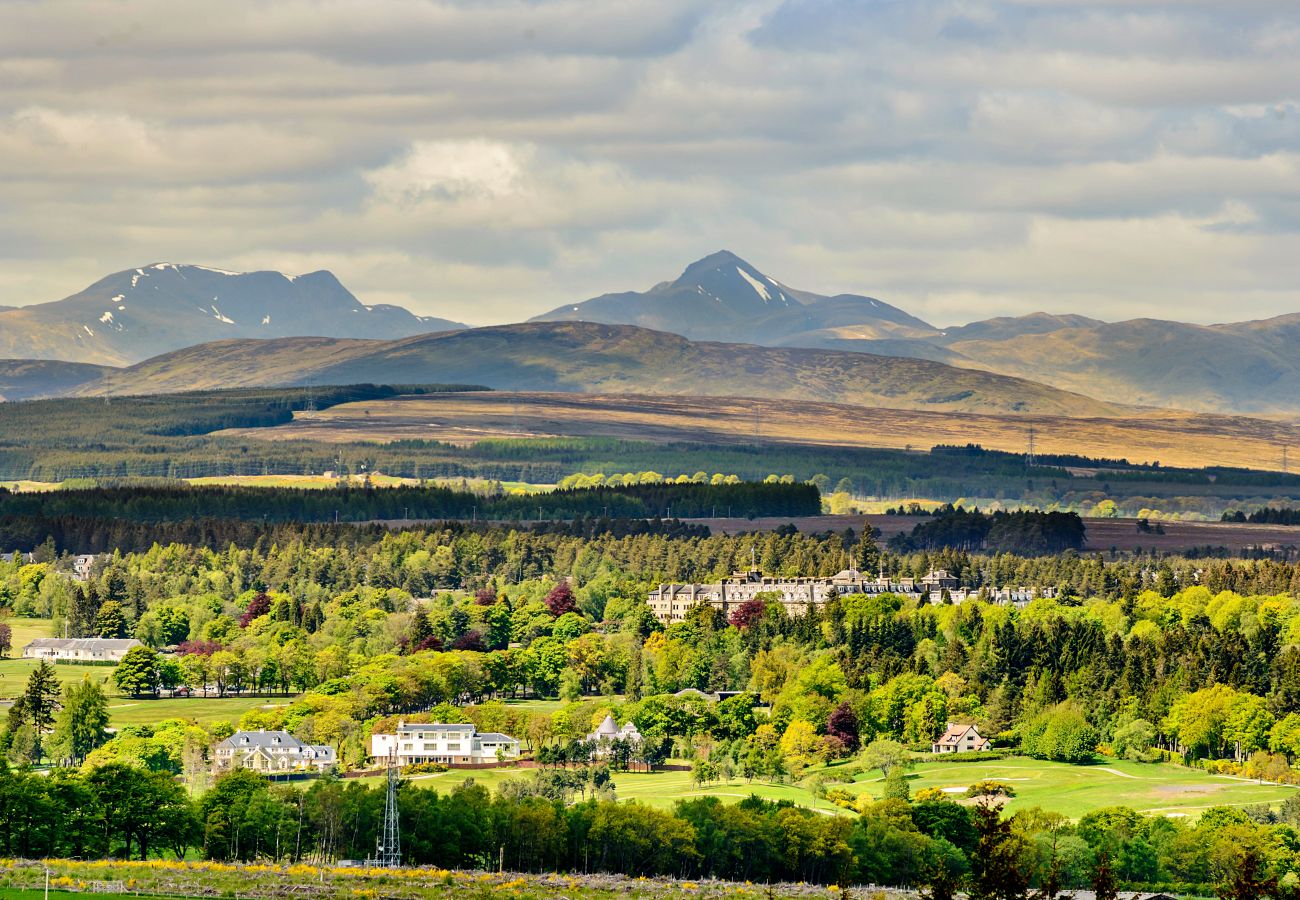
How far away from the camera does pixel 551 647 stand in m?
197

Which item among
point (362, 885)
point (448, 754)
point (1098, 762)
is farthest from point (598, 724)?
point (362, 885)

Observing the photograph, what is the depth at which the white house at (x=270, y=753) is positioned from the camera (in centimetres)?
15062

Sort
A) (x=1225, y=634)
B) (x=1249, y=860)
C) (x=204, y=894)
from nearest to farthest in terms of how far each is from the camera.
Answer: (x=1249, y=860) → (x=204, y=894) → (x=1225, y=634)

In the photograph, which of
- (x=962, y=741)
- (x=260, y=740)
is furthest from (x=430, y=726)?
(x=962, y=741)

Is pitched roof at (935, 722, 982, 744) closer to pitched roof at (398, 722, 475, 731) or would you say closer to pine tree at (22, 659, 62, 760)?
pitched roof at (398, 722, 475, 731)

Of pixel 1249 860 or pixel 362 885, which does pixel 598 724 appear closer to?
pixel 362 885

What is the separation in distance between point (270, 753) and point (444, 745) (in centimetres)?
1180

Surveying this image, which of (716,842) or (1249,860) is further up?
(1249,860)

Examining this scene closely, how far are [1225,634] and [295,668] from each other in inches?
2745

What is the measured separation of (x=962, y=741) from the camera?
529 ft

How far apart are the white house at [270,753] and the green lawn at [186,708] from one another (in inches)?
397

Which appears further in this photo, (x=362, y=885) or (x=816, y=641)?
(x=816, y=641)

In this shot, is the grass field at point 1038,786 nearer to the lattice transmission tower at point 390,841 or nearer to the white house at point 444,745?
the white house at point 444,745

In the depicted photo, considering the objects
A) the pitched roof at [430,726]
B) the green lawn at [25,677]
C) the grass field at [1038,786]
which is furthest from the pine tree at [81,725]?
the grass field at [1038,786]
